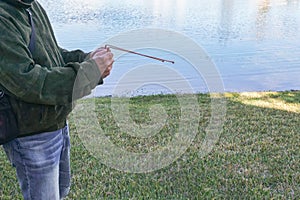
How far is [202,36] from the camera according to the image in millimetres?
8742

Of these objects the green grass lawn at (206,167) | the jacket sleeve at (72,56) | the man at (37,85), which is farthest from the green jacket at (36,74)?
→ the green grass lawn at (206,167)

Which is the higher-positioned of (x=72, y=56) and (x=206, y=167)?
(x=72, y=56)

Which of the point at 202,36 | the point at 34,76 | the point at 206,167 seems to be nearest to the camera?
the point at 34,76

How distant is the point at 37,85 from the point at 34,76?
0.10 feet

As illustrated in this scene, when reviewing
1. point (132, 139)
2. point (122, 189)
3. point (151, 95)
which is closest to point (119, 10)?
point (151, 95)

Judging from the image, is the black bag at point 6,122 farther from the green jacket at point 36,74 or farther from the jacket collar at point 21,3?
the jacket collar at point 21,3

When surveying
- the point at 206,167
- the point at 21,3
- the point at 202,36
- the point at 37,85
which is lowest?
the point at 202,36

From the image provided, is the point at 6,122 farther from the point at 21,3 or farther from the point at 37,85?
the point at 21,3

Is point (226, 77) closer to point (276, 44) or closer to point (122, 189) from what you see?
point (276, 44)

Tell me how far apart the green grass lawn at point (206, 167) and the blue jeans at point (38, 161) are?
1.16 m

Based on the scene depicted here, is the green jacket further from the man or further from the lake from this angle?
the lake

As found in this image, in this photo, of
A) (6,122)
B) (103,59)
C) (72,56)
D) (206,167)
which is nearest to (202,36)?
(206,167)

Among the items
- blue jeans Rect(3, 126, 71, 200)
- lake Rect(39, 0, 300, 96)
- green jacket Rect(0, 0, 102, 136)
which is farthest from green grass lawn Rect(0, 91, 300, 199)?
green jacket Rect(0, 0, 102, 136)

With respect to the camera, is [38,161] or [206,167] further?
[206,167]
